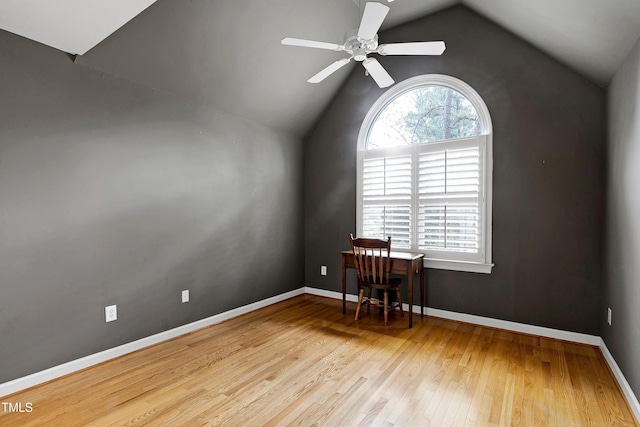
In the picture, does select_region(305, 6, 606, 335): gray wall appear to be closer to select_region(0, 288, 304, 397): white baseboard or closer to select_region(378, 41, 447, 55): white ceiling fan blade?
select_region(378, 41, 447, 55): white ceiling fan blade

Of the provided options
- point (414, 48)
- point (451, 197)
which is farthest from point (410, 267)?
point (414, 48)

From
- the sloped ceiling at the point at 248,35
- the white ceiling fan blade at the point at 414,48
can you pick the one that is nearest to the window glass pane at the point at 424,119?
the sloped ceiling at the point at 248,35

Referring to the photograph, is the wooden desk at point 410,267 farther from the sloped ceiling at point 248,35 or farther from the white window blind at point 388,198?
the sloped ceiling at point 248,35

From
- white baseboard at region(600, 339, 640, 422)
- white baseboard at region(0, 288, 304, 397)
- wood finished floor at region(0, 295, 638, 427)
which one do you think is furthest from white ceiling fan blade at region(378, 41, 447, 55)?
white baseboard at region(0, 288, 304, 397)

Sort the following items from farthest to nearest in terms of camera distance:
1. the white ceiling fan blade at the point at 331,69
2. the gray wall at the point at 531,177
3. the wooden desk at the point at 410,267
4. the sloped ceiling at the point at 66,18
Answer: the wooden desk at the point at 410,267
the gray wall at the point at 531,177
the white ceiling fan blade at the point at 331,69
the sloped ceiling at the point at 66,18

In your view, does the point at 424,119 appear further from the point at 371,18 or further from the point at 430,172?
the point at 371,18

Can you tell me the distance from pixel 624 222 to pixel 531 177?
976 mm

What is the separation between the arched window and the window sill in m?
0.01

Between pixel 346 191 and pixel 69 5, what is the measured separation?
3212 millimetres

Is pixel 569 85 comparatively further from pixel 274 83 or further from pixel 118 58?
pixel 118 58

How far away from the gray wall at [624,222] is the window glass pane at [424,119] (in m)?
1.20

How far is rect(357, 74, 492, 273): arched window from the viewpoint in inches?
136

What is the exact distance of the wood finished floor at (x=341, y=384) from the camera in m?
1.96

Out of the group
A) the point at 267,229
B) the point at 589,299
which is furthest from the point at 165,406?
the point at 589,299
